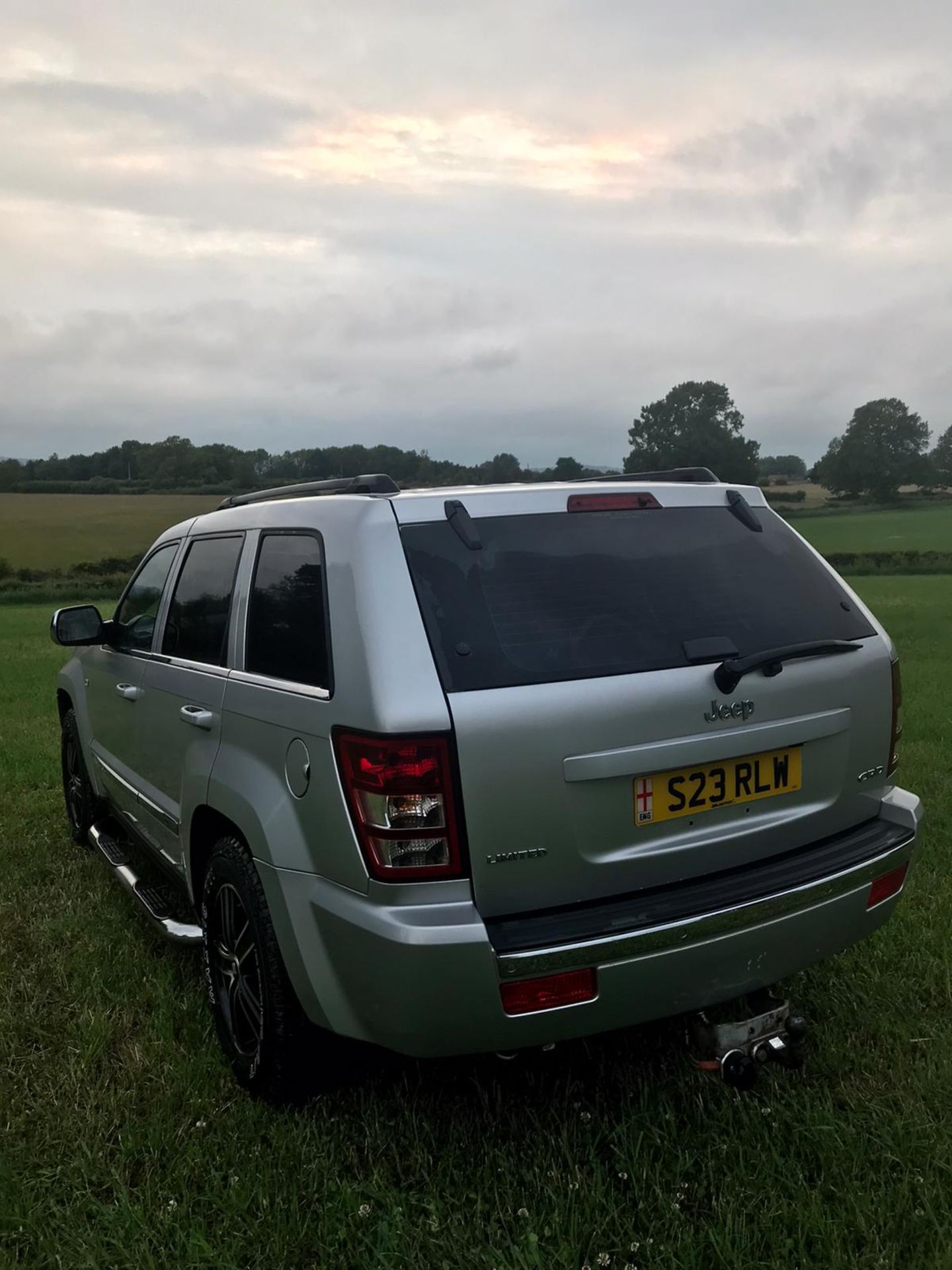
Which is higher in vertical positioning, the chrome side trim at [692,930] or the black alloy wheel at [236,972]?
the chrome side trim at [692,930]

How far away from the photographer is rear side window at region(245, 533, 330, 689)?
277 centimetres

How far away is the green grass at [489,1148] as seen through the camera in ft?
8.21

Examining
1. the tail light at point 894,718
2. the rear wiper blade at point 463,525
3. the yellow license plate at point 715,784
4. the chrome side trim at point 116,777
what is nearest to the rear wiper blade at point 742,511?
the tail light at point 894,718

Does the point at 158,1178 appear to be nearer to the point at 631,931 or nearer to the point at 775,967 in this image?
the point at 631,931

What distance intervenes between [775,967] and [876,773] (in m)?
0.71

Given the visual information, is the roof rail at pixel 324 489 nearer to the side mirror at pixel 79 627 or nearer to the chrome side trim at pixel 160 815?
the side mirror at pixel 79 627

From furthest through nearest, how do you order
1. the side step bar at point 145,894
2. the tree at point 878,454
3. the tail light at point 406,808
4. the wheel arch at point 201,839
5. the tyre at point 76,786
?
the tree at point 878,454 → the tyre at point 76,786 → the side step bar at point 145,894 → the wheel arch at point 201,839 → the tail light at point 406,808

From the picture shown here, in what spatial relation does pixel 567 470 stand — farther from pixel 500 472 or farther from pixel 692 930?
pixel 692 930

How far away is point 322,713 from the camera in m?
2.60

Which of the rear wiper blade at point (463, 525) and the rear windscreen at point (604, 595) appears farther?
the rear wiper blade at point (463, 525)

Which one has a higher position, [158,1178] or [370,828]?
[370,828]

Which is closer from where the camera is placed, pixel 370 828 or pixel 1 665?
pixel 370 828

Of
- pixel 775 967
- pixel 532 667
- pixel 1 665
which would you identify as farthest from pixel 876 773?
pixel 1 665

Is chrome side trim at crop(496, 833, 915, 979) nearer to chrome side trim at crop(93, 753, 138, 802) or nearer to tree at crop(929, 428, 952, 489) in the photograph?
chrome side trim at crop(93, 753, 138, 802)
